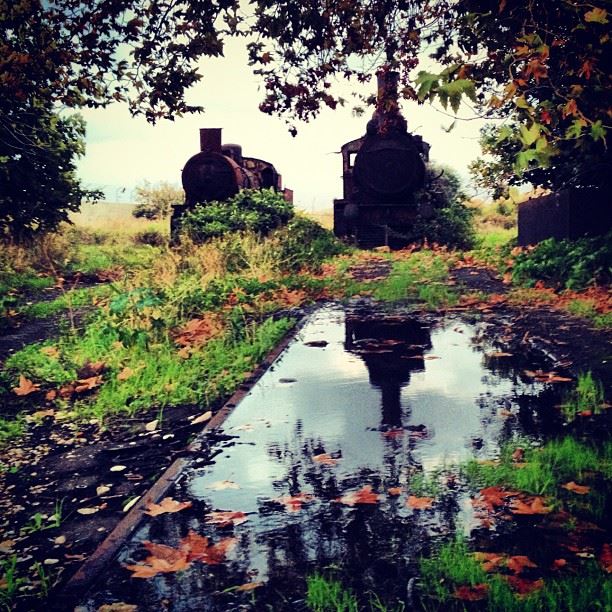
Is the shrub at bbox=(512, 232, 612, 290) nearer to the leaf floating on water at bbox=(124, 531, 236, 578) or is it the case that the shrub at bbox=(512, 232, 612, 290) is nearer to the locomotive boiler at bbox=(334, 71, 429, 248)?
the leaf floating on water at bbox=(124, 531, 236, 578)

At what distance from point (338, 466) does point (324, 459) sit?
15 cm

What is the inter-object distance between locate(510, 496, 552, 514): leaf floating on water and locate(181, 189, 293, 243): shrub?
14.5m

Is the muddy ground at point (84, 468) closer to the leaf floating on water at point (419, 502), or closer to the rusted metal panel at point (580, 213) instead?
the leaf floating on water at point (419, 502)

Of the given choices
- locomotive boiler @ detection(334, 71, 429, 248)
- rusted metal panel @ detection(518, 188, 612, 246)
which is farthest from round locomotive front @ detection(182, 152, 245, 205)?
rusted metal panel @ detection(518, 188, 612, 246)

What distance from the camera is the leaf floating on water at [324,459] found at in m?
4.04

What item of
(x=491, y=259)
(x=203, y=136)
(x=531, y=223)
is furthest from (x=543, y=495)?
(x=203, y=136)

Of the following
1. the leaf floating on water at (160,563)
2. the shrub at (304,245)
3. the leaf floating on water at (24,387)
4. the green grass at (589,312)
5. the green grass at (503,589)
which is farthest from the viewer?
the shrub at (304,245)

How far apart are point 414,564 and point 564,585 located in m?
0.56

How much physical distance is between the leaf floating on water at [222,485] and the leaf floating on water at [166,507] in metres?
0.20

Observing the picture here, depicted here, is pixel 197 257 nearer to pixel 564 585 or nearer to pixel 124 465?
pixel 124 465

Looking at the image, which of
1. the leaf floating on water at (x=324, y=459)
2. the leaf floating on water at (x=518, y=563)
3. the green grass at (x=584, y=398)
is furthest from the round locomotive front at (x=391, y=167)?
the leaf floating on water at (x=518, y=563)

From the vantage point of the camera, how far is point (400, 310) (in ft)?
31.7

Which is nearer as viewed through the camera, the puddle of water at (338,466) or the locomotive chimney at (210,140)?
the puddle of water at (338,466)

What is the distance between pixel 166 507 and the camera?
11.6 ft
